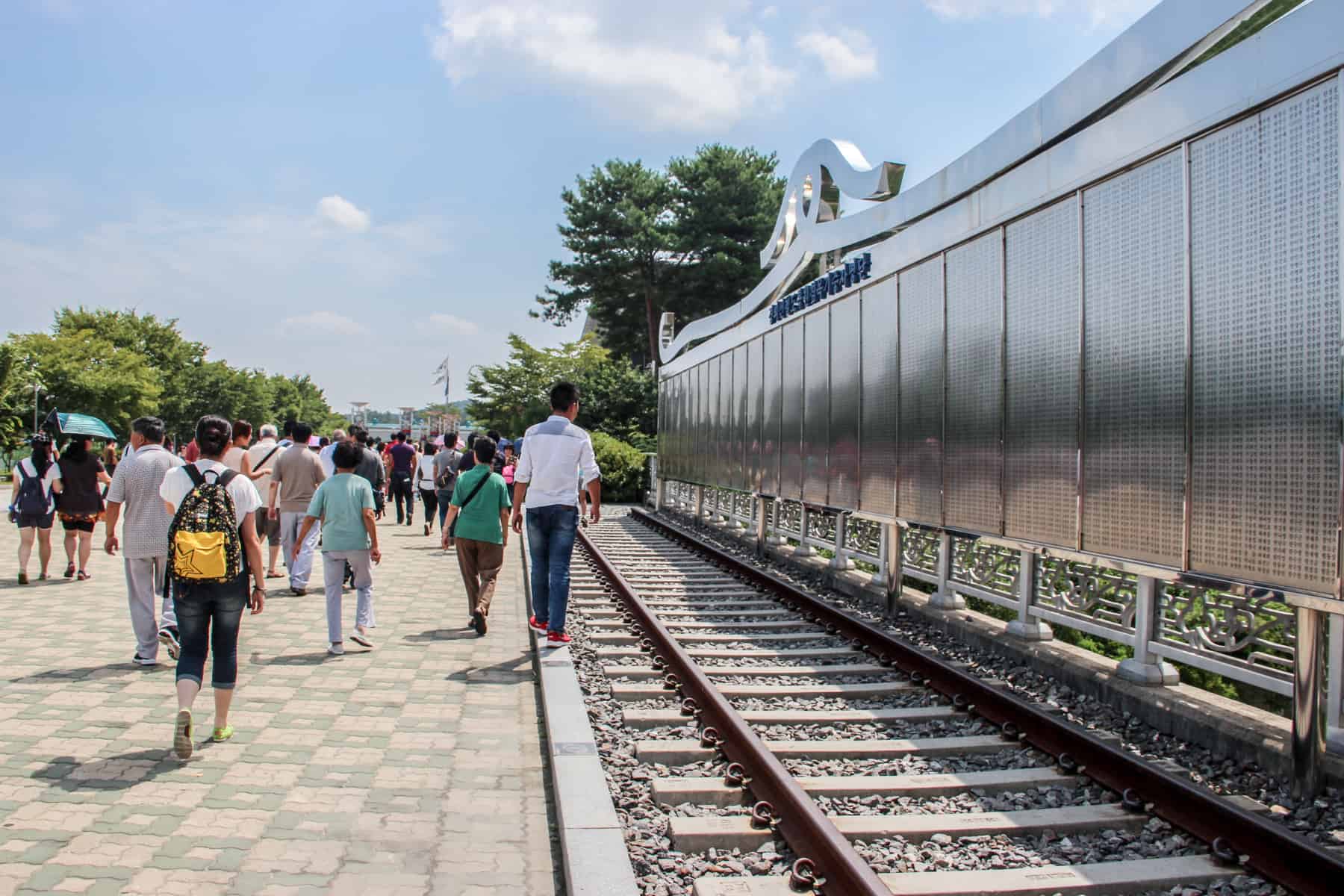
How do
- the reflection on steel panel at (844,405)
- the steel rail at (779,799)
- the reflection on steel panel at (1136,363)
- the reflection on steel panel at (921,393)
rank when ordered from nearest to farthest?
the steel rail at (779,799), the reflection on steel panel at (1136,363), the reflection on steel panel at (921,393), the reflection on steel panel at (844,405)

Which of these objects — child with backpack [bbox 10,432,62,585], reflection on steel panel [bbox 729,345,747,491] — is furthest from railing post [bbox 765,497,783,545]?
child with backpack [bbox 10,432,62,585]

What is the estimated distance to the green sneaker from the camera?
5.18 meters

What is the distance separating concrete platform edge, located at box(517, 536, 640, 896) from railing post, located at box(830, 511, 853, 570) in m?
5.88

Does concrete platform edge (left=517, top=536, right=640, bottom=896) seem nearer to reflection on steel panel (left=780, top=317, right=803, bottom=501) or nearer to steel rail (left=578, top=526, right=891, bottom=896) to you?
steel rail (left=578, top=526, right=891, bottom=896)

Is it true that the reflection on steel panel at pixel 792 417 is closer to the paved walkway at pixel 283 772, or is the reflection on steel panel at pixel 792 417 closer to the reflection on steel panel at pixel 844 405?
the reflection on steel panel at pixel 844 405

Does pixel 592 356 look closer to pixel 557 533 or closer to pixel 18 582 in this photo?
pixel 18 582

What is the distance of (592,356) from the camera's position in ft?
156

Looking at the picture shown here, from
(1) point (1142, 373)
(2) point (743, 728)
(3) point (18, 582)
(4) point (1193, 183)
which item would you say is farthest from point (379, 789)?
(3) point (18, 582)

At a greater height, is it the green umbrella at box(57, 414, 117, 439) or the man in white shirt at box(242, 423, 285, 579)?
the green umbrella at box(57, 414, 117, 439)

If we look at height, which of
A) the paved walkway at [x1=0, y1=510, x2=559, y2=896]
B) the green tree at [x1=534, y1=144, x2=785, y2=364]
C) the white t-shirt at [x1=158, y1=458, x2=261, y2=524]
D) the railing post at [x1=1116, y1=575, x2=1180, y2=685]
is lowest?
the paved walkway at [x1=0, y1=510, x2=559, y2=896]

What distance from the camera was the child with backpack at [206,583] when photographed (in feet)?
17.8

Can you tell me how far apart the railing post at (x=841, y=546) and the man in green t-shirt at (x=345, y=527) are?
583cm

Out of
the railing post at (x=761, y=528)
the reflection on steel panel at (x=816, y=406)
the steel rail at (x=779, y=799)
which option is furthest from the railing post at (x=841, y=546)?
the steel rail at (x=779, y=799)

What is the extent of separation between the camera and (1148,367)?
238 inches
